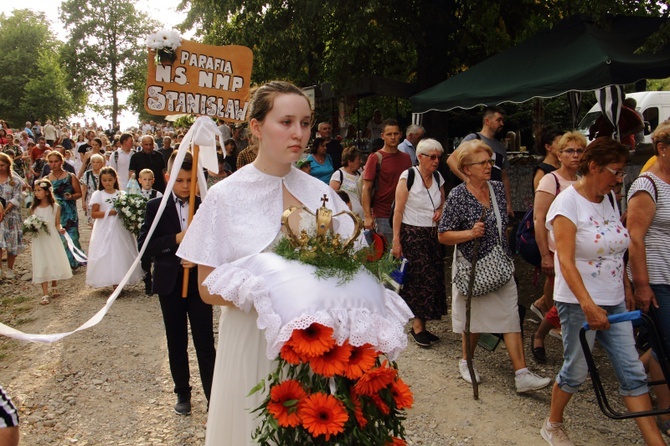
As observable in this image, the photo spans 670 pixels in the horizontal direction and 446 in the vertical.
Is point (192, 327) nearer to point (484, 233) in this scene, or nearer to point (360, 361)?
point (484, 233)

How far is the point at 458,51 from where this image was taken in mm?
13227

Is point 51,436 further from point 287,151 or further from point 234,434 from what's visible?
point 287,151

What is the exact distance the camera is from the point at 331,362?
2180 mm

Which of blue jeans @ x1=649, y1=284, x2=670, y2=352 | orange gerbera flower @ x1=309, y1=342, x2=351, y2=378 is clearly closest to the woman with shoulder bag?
blue jeans @ x1=649, y1=284, x2=670, y2=352

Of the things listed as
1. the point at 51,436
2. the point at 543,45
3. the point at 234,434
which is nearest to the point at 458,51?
the point at 543,45

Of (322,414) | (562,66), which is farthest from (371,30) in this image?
(322,414)

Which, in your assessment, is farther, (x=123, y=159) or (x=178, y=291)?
(x=123, y=159)

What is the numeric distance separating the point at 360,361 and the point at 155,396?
12.5 feet

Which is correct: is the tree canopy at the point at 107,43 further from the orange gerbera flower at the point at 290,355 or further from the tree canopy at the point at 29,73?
the orange gerbera flower at the point at 290,355

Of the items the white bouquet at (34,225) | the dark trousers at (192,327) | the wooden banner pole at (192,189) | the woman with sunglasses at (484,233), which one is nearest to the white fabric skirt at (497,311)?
the woman with sunglasses at (484,233)

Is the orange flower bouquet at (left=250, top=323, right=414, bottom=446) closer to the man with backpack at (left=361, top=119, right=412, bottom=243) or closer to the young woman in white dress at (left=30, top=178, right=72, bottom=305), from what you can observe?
the man with backpack at (left=361, top=119, right=412, bottom=243)

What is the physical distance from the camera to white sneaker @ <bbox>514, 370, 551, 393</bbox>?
505 centimetres

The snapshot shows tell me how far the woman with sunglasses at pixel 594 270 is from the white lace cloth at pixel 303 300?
1.88m

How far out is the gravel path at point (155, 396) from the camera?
4.66 meters
